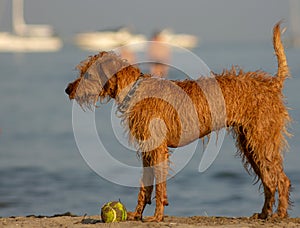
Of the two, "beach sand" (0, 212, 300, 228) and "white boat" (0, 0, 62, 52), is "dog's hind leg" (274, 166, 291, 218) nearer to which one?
"beach sand" (0, 212, 300, 228)

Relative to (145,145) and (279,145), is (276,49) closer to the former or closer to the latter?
(279,145)

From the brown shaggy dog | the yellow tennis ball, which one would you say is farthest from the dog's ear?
the yellow tennis ball

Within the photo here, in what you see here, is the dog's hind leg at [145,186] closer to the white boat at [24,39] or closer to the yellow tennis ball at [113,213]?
the yellow tennis ball at [113,213]

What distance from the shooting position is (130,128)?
8.23 metres

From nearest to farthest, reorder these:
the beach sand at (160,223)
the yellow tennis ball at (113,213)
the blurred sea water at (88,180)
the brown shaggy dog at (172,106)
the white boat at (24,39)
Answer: the beach sand at (160,223), the brown shaggy dog at (172,106), the yellow tennis ball at (113,213), the blurred sea water at (88,180), the white boat at (24,39)

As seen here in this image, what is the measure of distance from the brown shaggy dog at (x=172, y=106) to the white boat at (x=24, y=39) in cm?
12802

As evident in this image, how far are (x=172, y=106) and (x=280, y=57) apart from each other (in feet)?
4.78

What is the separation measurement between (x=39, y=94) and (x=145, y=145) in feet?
100

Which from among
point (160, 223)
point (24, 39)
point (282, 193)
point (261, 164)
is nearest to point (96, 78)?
point (160, 223)

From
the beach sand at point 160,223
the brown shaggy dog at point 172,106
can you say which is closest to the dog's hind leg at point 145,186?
the brown shaggy dog at point 172,106

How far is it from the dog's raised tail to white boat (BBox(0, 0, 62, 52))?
128058 mm

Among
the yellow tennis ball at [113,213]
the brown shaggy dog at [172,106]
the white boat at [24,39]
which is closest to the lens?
the brown shaggy dog at [172,106]

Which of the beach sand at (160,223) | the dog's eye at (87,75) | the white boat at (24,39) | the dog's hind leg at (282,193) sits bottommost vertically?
the beach sand at (160,223)

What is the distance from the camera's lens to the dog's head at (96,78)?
827cm
